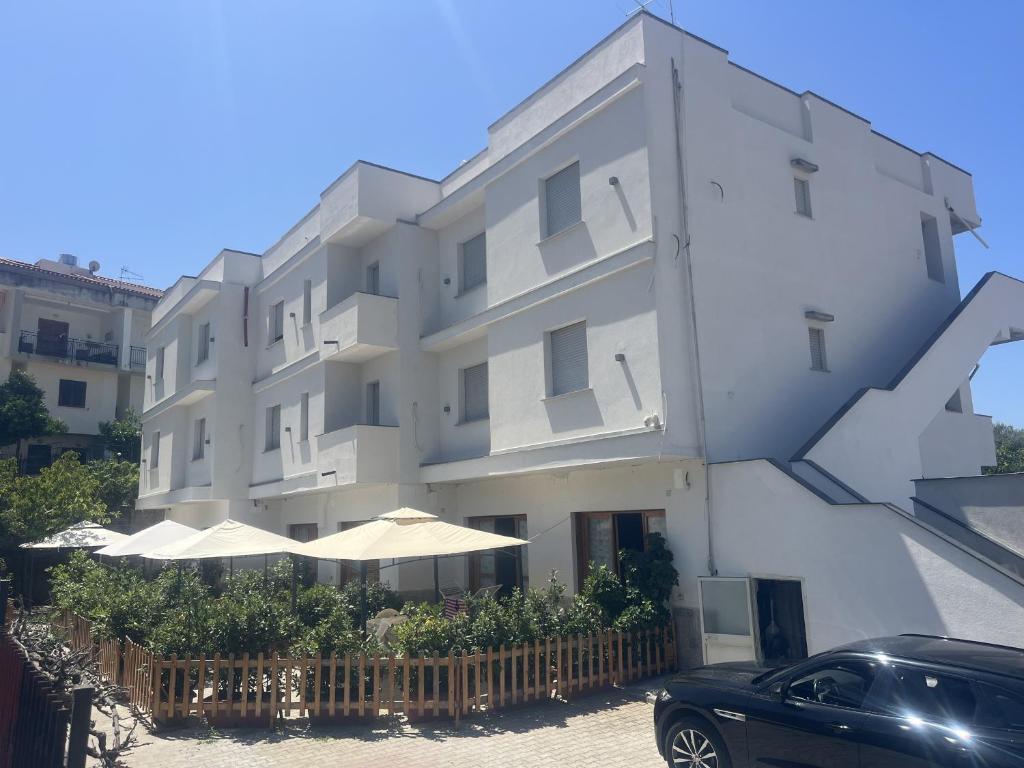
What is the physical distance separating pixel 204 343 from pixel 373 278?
9005 millimetres

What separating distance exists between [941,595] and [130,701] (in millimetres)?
10290

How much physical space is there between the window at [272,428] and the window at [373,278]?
5049 mm

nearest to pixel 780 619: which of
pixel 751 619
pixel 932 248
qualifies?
pixel 751 619

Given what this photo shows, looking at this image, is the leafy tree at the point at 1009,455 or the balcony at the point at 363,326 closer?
the balcony at the point at 363,326

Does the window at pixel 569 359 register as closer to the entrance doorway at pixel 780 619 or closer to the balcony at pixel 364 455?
the entrance doorway at pixel 780 619

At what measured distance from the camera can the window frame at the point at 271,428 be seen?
21.6 meters

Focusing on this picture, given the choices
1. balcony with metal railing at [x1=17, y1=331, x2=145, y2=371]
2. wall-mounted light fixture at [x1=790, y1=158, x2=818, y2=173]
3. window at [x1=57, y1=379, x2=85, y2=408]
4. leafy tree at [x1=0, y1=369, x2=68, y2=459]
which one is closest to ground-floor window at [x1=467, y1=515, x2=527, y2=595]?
wall-mounted light fixture at [x1=790, y1=158, x2=818, y2=173]

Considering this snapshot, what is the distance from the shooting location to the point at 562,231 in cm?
1311

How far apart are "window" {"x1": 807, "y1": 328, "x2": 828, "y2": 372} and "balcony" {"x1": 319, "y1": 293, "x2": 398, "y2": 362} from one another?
8575 mm

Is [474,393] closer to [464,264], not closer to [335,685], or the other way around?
[464,264]

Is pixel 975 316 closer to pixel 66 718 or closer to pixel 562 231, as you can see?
pixel 562 231

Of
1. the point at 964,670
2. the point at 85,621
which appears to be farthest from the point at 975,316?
the point at 85,621

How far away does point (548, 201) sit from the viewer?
13875 mm

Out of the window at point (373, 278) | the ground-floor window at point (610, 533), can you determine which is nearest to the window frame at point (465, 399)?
the ground-floor window at point (610, 533)
